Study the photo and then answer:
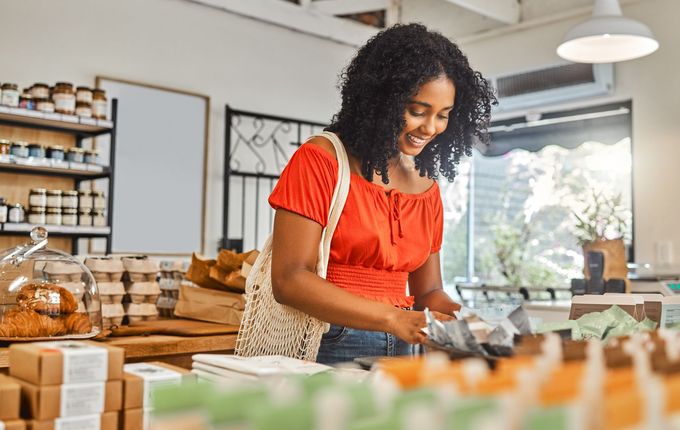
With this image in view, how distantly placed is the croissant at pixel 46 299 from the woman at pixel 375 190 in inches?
20.8

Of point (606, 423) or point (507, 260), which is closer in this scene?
point (606, 423)

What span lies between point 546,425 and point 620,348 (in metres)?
0.33

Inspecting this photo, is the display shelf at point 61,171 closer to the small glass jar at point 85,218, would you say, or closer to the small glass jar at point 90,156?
the small glass jar at point 90,156

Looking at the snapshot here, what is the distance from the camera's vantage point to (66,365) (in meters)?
0.97

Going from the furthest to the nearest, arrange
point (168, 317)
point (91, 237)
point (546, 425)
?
point (91, 237) → point (168, 317) → point (546, 425)

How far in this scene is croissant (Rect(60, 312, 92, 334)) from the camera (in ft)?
5.62

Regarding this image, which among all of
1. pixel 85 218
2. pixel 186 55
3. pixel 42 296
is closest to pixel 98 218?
pixel 85 218

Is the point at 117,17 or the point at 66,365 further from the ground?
the point at 117,17

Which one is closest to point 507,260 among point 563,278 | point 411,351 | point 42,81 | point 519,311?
point 563,278

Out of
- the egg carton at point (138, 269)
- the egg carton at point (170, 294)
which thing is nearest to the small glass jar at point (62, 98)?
the egg carton at point (170, 294)

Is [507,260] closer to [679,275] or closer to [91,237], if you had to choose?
[679,275]

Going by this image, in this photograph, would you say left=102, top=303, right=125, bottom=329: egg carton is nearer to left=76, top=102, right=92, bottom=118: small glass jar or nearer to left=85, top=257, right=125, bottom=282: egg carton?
left=85, top=257, right=125, bottom=282: egg carton

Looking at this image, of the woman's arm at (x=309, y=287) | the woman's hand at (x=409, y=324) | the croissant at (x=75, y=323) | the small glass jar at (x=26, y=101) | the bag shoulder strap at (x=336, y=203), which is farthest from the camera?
the small glass jar at (x=26, y=101)

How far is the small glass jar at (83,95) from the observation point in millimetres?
4305
